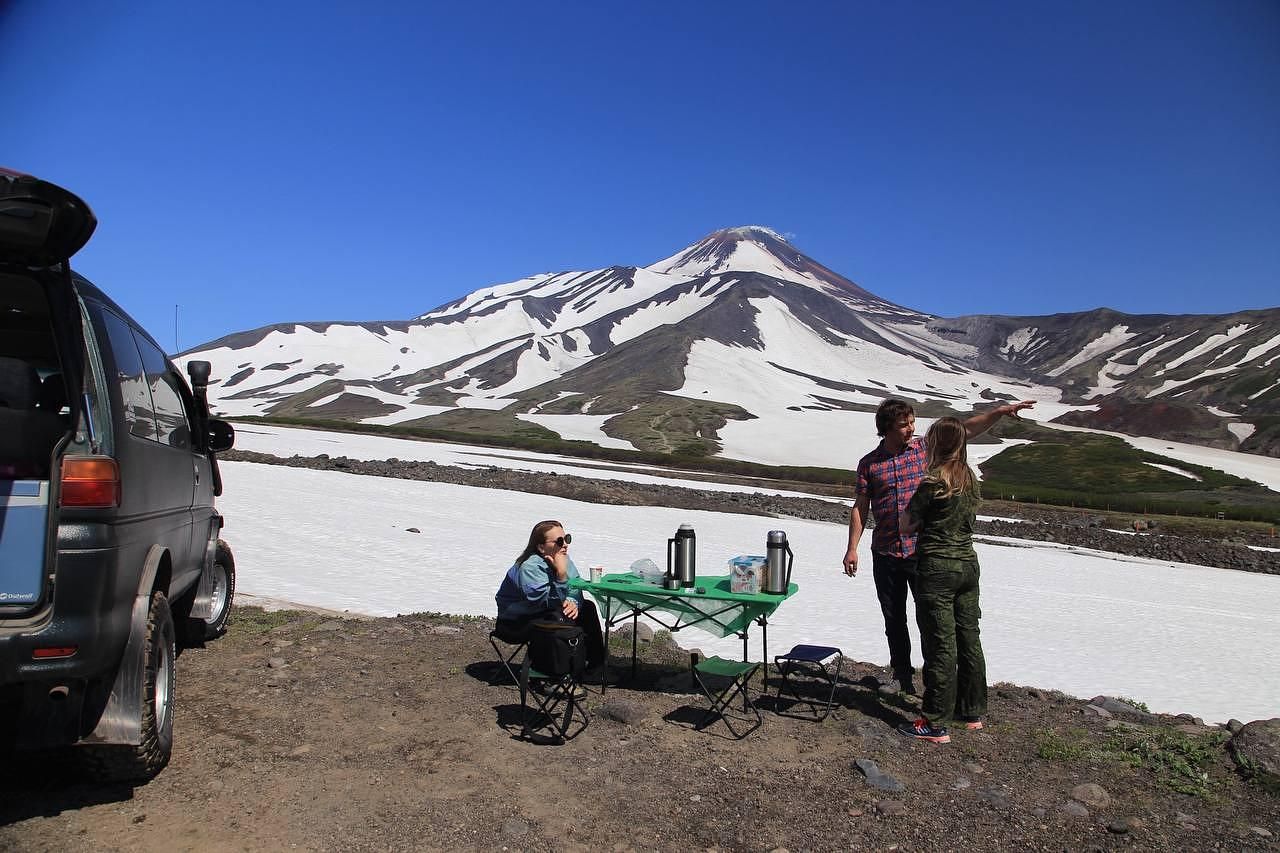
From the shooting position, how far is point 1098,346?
190m

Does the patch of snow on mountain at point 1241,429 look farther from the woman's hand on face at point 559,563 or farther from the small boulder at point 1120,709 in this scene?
the woman's hand on face at point 559,563

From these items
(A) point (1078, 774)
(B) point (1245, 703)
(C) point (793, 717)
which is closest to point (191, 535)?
(C) point (793, 717)

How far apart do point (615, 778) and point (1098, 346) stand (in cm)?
20932

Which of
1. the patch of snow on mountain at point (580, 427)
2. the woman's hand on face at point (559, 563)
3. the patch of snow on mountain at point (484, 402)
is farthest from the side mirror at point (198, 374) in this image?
the patch of snow on mountain at point (484, 402)

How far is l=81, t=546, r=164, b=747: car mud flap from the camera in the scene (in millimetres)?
4438

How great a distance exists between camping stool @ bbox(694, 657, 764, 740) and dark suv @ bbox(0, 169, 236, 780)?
11.7 feet

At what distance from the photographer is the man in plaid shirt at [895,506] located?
6996 millimetres

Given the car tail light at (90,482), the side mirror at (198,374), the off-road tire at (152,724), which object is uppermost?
the side mirror at (198,374)

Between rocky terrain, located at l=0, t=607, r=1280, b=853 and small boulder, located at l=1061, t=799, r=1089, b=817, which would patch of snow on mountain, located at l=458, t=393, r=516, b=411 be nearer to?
rocky terrain, located at l=0, t=607, r=1280, b=853

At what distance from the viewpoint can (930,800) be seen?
5.26 meters

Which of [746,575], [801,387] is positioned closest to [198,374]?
[746,575]

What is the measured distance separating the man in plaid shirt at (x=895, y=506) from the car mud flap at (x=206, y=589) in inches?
208

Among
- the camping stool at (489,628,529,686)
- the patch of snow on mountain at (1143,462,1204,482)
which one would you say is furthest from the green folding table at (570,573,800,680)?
the patch of snow on mountain at (1143,462,1204,482)

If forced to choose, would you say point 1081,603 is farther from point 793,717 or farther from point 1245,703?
point 793,717
